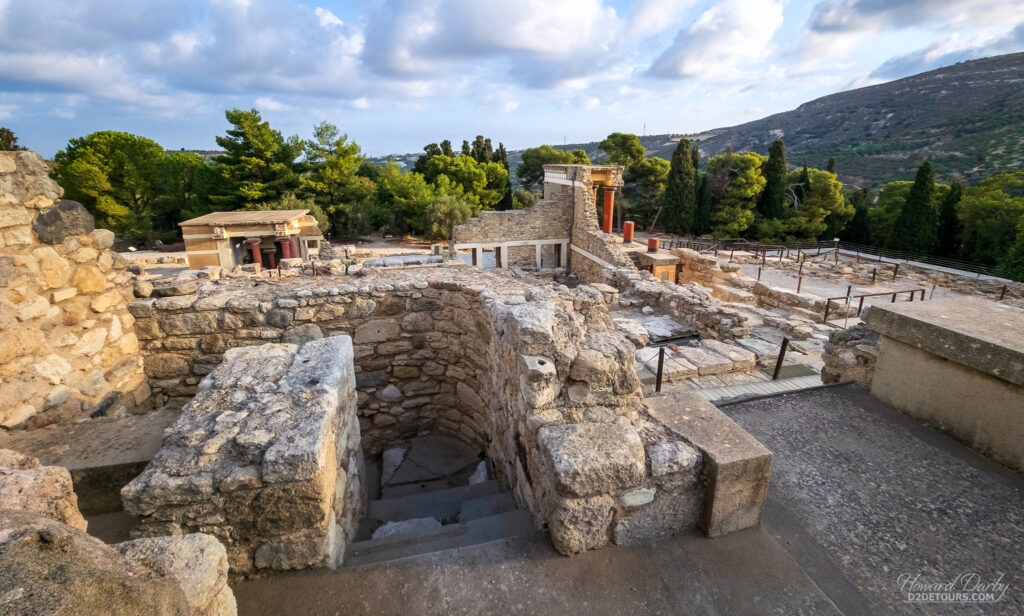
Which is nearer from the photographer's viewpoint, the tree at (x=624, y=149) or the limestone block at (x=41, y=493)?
the limestone block at (x=41, y=493)

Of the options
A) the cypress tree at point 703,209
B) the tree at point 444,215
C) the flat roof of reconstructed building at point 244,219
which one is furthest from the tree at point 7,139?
the cypress tree at point 703,209

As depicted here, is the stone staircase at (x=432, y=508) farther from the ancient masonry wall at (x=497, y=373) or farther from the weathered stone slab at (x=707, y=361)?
the weathered stone slab at (x=707, y=361)

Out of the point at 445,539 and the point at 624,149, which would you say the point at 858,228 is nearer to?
the point at 624,149

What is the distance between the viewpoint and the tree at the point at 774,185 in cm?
2836

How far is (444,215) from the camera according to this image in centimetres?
2717

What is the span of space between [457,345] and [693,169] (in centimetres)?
2891

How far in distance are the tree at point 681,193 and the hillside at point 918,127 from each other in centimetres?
763

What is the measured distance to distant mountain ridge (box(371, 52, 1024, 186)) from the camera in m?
44.8

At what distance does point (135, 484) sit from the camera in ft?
6.34

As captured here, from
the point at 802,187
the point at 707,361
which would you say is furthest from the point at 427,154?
the point at 707,361

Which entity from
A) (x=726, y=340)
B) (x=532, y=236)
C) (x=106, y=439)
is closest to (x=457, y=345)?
(x=106, y=439)

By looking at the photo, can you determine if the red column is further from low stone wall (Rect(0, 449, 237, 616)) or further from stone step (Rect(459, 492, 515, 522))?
low stone wall (Rect(0, 449, 237, 616))

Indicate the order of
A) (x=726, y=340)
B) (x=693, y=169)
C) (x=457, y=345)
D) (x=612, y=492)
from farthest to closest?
1. (x=693, y=169)
2. (x=726, y=340)
3. (x=457, y=345)
4. (x=612, y=492)

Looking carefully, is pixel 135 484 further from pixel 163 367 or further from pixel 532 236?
pixel 532 236
